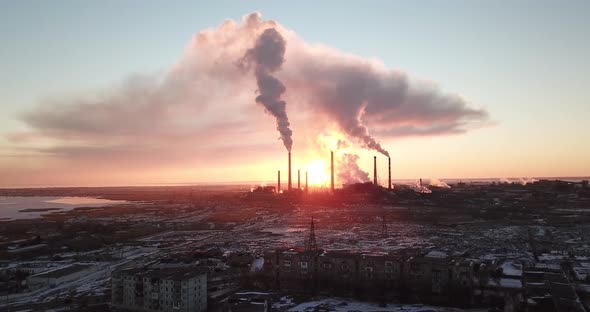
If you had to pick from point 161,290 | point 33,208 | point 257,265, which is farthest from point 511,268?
point 33,208

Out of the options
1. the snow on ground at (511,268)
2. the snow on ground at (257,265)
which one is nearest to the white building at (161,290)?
the snow on ground at (257,265)

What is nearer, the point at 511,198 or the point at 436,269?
the point at 436,269

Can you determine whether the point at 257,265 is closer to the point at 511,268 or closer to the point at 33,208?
the point at 511,268

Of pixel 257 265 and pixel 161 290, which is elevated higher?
pixel 161 290

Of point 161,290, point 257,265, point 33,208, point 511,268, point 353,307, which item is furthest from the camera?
point 33,208

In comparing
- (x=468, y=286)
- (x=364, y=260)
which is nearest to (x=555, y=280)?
(x=468, y=286)

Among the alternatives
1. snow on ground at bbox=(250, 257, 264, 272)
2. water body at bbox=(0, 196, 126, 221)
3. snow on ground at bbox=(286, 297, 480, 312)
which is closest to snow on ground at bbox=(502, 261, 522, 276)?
snow on ground at bbox=(286, 297, 480, 312)

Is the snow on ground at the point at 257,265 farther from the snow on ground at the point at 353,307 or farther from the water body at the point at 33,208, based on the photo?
the water body at the point at 33,208

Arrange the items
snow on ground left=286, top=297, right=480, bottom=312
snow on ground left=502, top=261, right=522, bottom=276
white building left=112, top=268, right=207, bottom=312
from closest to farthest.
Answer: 1. white building left=112, top=268, right=207, bottom=312
2. snow on ground left=286, top=297, right=480, bottom=312
3. snow on ground left=502, top=261, right=522, bottom=276

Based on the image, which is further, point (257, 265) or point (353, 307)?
point (257, 265)

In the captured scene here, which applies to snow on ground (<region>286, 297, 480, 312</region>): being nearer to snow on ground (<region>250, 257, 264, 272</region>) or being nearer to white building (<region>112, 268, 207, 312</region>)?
white building (<region>112, 268, 207, 312</region>)

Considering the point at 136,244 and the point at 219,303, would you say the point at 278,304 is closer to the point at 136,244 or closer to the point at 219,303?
the point at 219,303
